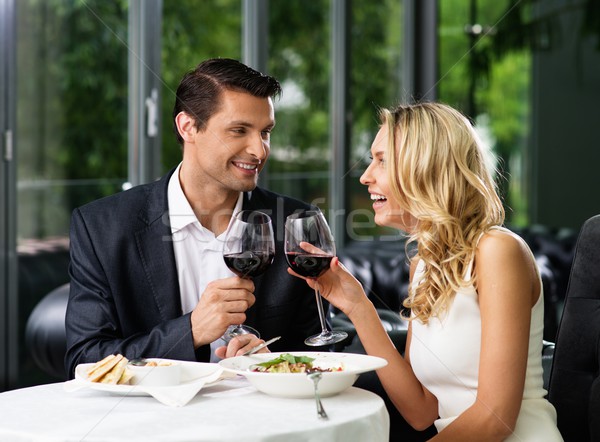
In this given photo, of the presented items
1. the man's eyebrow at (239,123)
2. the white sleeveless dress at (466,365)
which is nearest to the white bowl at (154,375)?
the white sleeveless dress at (466,365)

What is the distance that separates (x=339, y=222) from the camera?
6.01 meters

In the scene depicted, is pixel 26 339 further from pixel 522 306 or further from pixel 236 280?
pixel 522 306

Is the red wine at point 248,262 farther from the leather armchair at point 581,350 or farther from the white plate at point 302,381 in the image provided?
the leather armchair at point 581,350

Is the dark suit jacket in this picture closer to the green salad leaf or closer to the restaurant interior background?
the green salad leaf

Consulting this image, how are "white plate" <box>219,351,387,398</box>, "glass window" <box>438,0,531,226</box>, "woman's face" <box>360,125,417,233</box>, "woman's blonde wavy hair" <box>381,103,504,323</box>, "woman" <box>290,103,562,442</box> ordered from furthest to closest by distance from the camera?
1. "glass window" <box>438,0,531,226</box>
2. "woman's face" <box>360,125,417,233</box>
3. "woman's blonde wavy hair" <box>381,103,504,323</box>
4. "woman" <box>290,103,562,442</box>
5. "white plate" <box>219,351,387,398</box>

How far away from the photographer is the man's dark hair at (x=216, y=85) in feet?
7.78

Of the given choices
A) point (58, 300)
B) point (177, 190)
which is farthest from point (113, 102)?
point (177, 190)

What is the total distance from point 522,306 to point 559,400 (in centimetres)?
44

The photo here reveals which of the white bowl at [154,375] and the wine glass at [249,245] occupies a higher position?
the wine glass at [249,245]

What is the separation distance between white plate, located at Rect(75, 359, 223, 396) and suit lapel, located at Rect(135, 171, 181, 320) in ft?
1.69

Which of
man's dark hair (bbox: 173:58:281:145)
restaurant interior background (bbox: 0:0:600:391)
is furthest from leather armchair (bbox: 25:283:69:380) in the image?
man's dark hair (bbox: 173:58:281:145)

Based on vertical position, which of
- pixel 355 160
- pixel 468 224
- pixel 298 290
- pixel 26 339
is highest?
pixel 355 160

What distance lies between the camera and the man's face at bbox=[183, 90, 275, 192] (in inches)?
91.8

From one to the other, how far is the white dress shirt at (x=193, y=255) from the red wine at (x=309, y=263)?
1.58 feet
